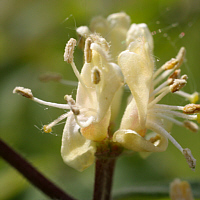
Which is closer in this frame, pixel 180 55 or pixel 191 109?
pixel 191 109

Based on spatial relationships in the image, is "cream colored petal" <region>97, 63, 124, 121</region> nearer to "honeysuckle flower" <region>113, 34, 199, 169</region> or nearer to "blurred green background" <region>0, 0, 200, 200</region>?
"honeysuckle flower" <region>113, 34, 199, 169</region>

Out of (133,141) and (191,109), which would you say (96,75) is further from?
(191,109)

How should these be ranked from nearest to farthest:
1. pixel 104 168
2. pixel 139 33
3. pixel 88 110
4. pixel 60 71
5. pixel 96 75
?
pixel 96 75, pixel 88 110, pixel 104 168, pixel 139 33, pixel 60 71

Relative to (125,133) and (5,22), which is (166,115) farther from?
(5,22)

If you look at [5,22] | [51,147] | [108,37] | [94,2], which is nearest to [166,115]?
[108,37]

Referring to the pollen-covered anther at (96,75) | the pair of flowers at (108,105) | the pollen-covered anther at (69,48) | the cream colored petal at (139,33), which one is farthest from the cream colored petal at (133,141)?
the cream colored petal at (139,33)

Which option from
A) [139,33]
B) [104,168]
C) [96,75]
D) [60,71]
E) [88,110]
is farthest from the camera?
[60,71]

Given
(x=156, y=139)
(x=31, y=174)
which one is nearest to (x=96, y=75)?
(x=156, y=139)
